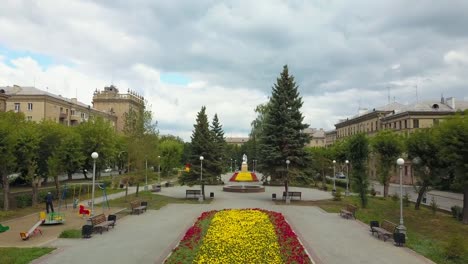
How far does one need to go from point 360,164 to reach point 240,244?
19372 mm

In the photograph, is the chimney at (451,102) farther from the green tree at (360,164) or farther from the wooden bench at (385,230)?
the wooden bench at (385,230)

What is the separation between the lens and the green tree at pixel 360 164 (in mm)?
29125

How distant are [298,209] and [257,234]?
14352mm

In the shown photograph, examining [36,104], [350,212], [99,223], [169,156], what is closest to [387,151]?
[350,212]

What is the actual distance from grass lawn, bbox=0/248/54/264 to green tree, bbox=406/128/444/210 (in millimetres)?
25162

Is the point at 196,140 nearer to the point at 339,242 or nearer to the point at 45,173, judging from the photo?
the point at 45,173

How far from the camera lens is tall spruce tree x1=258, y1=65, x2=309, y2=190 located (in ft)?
109

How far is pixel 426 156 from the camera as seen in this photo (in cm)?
2861

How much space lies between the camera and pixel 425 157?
1129 inches

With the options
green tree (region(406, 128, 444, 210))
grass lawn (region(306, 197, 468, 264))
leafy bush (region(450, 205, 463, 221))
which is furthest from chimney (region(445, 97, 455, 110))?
leafy bush (region(450, 205, 463, 221))

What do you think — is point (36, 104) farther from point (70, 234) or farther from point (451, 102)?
point (451, 102)

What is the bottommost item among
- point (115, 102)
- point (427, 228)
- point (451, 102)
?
point (427, 228)

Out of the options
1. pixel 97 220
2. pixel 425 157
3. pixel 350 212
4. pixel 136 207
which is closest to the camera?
pixel 97 220

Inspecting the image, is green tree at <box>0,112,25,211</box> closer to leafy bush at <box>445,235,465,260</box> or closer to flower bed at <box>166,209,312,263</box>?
flower bed at <box>166,209,312,263</box>
